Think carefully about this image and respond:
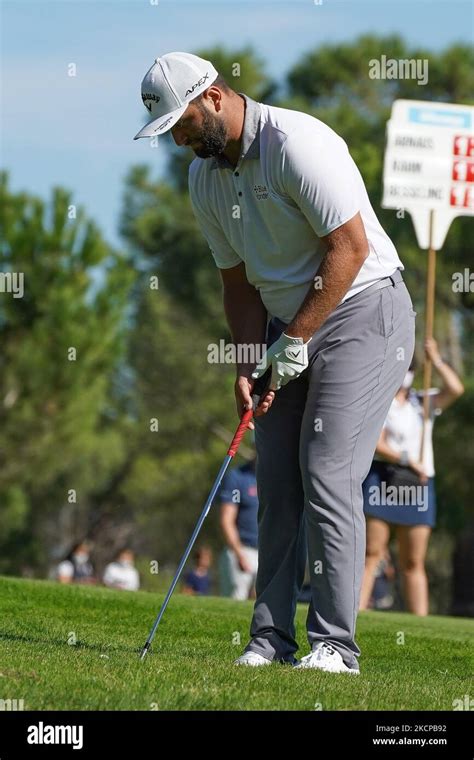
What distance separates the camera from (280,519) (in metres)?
5.23

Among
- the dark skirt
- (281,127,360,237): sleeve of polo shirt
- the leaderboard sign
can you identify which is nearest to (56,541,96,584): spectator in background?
the leaderboard sign

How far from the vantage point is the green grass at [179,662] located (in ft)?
13.1

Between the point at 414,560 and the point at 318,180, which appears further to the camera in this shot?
the point at 414,560

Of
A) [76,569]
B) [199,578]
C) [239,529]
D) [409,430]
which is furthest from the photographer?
[76,569]

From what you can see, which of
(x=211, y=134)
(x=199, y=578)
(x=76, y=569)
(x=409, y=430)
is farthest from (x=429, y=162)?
(x=76, y=569)

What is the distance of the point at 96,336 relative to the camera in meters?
26.7

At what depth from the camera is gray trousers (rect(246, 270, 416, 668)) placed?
4.95 meters

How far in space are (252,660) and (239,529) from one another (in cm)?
757

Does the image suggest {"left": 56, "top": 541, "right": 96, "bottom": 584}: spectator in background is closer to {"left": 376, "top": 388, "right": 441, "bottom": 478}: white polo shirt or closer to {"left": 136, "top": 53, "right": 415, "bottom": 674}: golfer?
{"left": 376, "top": 388, "right": 441, "bottom": 478}: white polo shirt

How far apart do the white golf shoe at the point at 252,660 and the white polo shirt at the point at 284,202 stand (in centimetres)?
132

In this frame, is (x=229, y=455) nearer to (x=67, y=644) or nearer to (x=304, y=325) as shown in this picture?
(x=304, y=325)

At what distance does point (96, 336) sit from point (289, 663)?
2185 centimetres

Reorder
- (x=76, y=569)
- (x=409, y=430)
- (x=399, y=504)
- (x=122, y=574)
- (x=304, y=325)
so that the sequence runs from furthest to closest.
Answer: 1. (x=76, y=569)
2. (x=122, y=574)
3. (x=409, y=430)
4. (x=399, y=504)
5. (x=304, y=325)

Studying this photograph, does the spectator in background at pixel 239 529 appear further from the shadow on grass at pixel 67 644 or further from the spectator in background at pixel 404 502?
the shadow on grass at pixel 67 644
